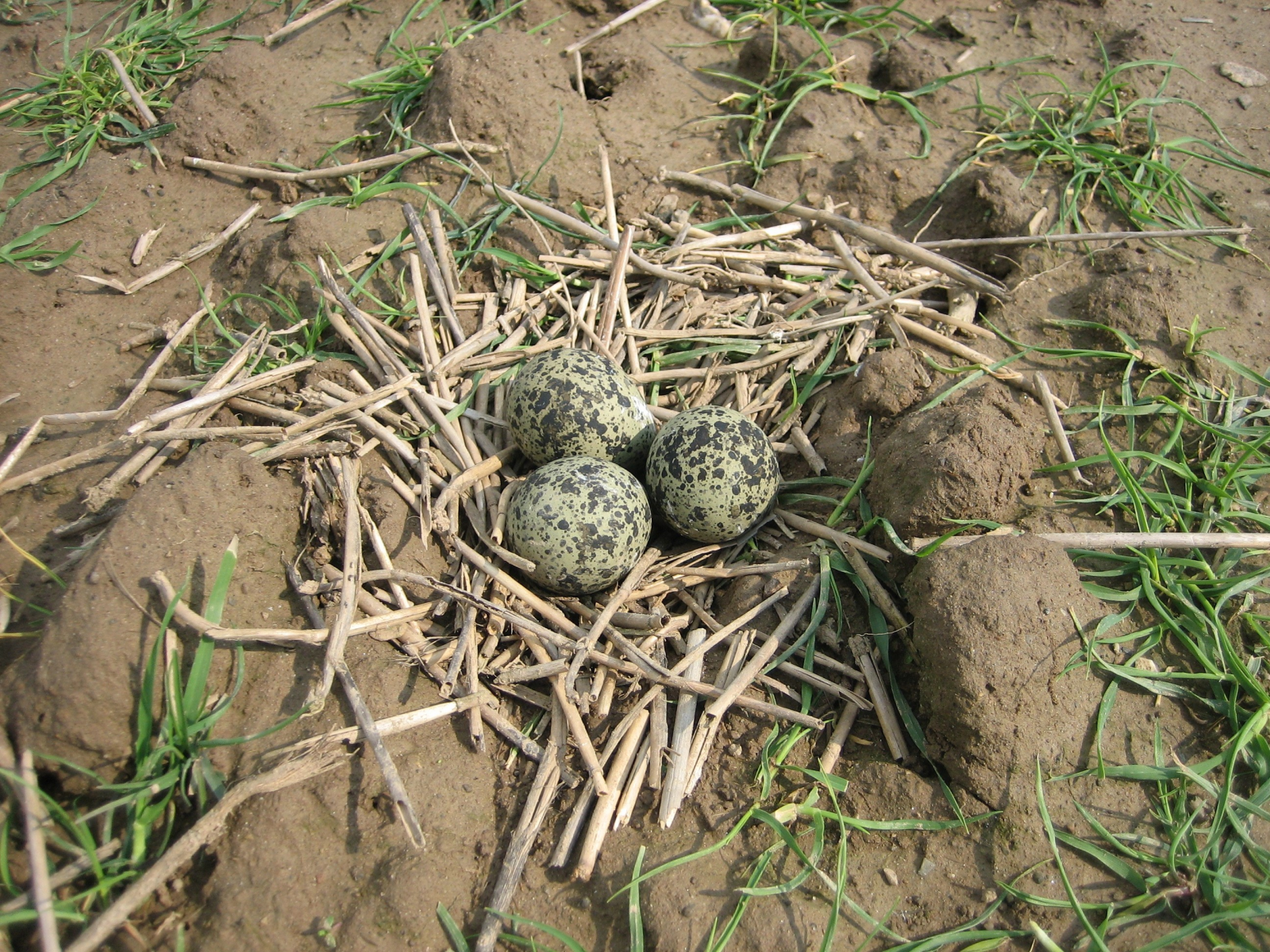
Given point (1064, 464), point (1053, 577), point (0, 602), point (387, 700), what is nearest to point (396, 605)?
point (387, 700)

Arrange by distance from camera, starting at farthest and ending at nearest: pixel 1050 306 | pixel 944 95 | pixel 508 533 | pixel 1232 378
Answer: pixel 944 95
pixel 1050 306
pixel 1232 378
pixel 508 533

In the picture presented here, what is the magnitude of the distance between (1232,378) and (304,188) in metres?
4.53

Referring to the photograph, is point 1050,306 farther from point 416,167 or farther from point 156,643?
point 156,643

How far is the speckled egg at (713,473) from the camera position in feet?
10.0

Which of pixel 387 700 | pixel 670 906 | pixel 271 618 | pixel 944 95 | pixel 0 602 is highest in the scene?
pixel 944 95

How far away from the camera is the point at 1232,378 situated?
10.9 ft

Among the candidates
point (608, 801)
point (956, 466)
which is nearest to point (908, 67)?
point (956, 466)

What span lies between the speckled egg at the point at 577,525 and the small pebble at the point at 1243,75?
430 centimetres

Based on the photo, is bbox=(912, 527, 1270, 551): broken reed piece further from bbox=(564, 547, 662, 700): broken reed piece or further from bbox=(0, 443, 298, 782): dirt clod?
bbox=(0, 443, 298, 782): dirt clod

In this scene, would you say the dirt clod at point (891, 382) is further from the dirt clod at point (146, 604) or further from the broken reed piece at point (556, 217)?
the dirt clod at point (146, 604)

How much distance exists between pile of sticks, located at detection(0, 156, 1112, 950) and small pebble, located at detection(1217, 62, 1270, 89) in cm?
220

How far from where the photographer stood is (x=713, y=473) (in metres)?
3.04

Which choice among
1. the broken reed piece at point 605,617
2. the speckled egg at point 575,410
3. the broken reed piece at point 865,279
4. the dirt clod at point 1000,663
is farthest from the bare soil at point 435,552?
the speckled egg at point 575,410

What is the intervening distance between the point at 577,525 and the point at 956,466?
1.40 m
